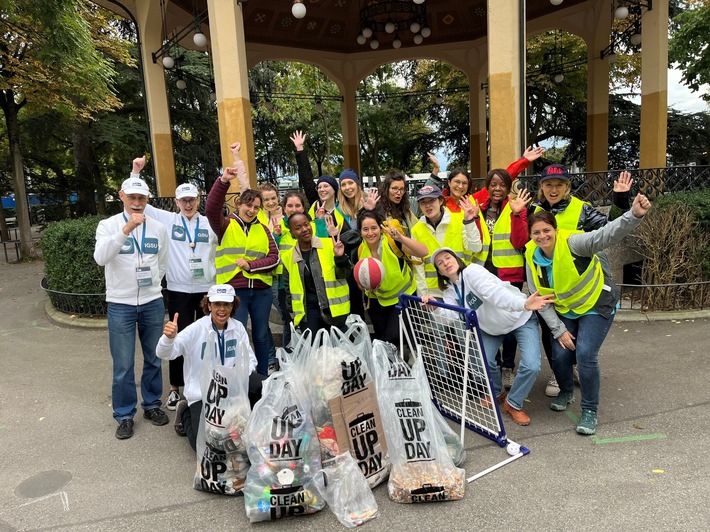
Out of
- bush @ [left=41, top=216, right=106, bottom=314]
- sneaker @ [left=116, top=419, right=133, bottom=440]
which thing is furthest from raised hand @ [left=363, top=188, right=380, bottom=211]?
bush @ [left=41, top=216, right=106, bottom=314]

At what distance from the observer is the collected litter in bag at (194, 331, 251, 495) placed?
10.3 ft

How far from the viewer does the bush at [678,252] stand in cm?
654

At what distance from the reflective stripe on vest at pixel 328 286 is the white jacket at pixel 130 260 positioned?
115 centimetres

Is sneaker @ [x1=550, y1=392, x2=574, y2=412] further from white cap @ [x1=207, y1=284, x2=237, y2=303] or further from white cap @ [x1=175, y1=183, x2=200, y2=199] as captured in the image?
white cap @ [x1=175, y1=183, x2=200, y2=199]

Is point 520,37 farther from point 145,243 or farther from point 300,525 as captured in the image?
point 300,525

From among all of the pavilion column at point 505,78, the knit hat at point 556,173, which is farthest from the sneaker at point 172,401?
the pavilion column at point 505,78

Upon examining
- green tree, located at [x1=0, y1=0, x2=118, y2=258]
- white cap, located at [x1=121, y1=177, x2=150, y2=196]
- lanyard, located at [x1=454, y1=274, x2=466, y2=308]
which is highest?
green tree, located at [x1=0, y1=0, x2=118, y2=258]

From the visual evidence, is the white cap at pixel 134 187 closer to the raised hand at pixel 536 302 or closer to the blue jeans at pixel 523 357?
the blue jeans at pixel 523 357

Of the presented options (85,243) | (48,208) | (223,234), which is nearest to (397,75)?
(48,208)

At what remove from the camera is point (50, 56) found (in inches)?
398

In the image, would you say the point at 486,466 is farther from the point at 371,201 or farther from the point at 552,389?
the point at 371,201

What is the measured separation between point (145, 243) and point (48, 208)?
22467 millimetres

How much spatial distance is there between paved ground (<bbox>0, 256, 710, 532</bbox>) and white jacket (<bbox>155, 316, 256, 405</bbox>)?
1.79ft

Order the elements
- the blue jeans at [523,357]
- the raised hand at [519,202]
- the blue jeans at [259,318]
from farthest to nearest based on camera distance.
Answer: the blue jeans at [259,318]
the raised hand at [519,202]
the blue jeans at [523,357]
